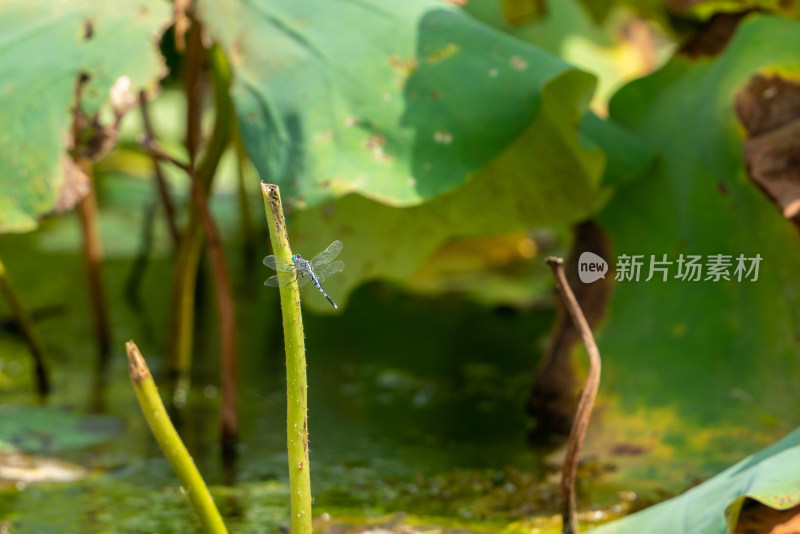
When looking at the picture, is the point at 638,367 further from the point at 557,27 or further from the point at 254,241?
the point at 254,241

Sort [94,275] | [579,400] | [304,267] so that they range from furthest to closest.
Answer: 1. [94,275]
2. [579,400]
3. [304,267]

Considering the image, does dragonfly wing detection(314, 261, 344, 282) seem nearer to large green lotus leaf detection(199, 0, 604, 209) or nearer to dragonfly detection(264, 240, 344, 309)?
dragonfly detection(264, 240, 344, 309)

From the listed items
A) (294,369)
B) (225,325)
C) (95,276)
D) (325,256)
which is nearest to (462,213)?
(225,325)

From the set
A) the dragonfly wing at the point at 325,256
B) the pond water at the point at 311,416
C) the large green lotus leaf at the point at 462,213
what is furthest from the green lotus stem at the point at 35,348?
the dragonfly wing at the point at 325,256

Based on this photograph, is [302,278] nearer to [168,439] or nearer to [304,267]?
[304,267]

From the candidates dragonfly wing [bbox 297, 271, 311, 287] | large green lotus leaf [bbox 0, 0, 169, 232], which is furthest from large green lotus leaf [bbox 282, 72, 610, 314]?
dragonfly wing [bbox 297, 271, 311, 287]
